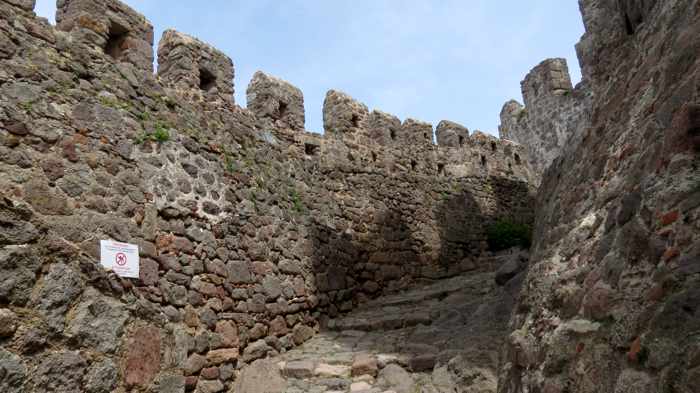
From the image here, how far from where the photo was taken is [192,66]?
22.8 ft

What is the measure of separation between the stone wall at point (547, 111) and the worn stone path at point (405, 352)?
8.42m

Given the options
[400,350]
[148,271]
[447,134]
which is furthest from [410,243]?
[148,271]

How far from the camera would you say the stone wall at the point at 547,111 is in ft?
47.4

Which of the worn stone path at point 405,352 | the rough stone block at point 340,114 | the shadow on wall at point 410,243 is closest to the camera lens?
the worn stone path at point 405,352

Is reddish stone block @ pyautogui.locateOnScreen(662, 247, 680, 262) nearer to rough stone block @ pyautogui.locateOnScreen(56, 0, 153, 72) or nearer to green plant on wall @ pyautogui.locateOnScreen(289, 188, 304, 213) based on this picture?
rough stone block @ pyautogui.locateOnScreen(56, 0, 153, 72)

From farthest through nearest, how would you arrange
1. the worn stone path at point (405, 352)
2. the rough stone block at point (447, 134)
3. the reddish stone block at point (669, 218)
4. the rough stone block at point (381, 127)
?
1. the rough stone block at point (447, 134)
2. the rough stone block at point (381, 127)
3. the worn stone path at point (405, 352)
4. the reddish stone block at point (669, 218)

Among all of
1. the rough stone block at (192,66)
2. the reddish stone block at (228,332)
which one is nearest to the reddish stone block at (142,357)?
the reddish stone block at (228,332)

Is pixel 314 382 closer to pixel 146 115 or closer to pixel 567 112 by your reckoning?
pixel 146 115

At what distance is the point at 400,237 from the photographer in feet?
32.1

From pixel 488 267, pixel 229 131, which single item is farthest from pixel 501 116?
pixel 229 131

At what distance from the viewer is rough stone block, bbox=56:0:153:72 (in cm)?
561

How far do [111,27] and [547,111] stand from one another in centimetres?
1215

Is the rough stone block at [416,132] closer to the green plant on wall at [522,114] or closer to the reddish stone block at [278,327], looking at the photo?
the reddish stone block at [278,327]

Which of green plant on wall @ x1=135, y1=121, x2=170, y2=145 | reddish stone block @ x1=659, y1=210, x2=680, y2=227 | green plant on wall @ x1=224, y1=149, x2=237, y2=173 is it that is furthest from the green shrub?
reddish stone block @ x1=659, y1=210, x2=680, y2=227
